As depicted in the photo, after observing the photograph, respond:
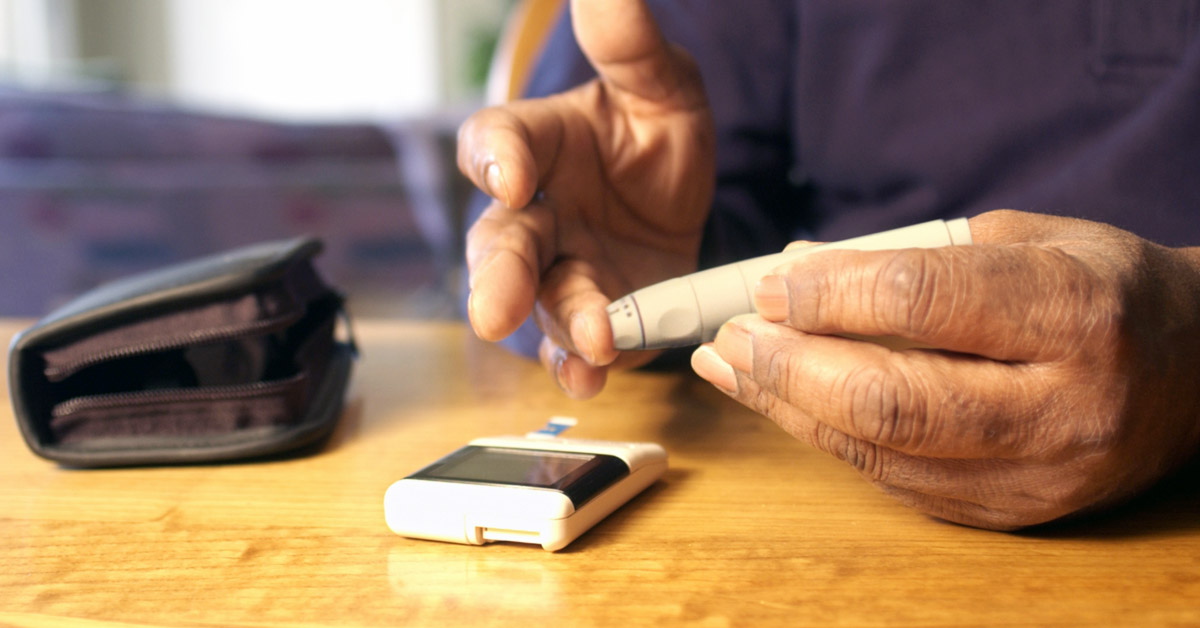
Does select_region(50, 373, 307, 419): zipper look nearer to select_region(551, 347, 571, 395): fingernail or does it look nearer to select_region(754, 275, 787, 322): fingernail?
select_region(551, 347, 571, 395): fingernail

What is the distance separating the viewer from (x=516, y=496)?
14.4 inches

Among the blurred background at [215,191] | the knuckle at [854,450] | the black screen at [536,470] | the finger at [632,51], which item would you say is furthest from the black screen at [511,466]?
the blurred background at [215,191]

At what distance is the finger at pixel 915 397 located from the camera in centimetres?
33

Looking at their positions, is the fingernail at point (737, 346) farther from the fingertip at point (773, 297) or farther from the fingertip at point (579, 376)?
the fingertip at point (579, 376)

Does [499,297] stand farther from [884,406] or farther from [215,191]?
[215,191]

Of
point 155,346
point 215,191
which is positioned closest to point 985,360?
point 155,346

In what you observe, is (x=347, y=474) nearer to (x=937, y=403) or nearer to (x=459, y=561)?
(x=459, y=561)

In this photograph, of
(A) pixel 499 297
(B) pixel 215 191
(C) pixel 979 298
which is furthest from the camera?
(B) pixel 215 191

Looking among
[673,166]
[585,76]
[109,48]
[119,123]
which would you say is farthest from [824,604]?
[109,48]

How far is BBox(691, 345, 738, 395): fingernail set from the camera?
1.32ft

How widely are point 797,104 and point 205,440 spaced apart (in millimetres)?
604

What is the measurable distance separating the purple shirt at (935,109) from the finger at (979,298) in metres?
0.30

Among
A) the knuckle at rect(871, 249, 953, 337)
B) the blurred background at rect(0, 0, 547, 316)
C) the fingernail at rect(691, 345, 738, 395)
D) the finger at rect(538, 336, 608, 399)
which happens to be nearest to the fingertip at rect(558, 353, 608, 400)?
the finger at rect(538, 336, 608, 399)

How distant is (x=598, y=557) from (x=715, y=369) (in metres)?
0.10
